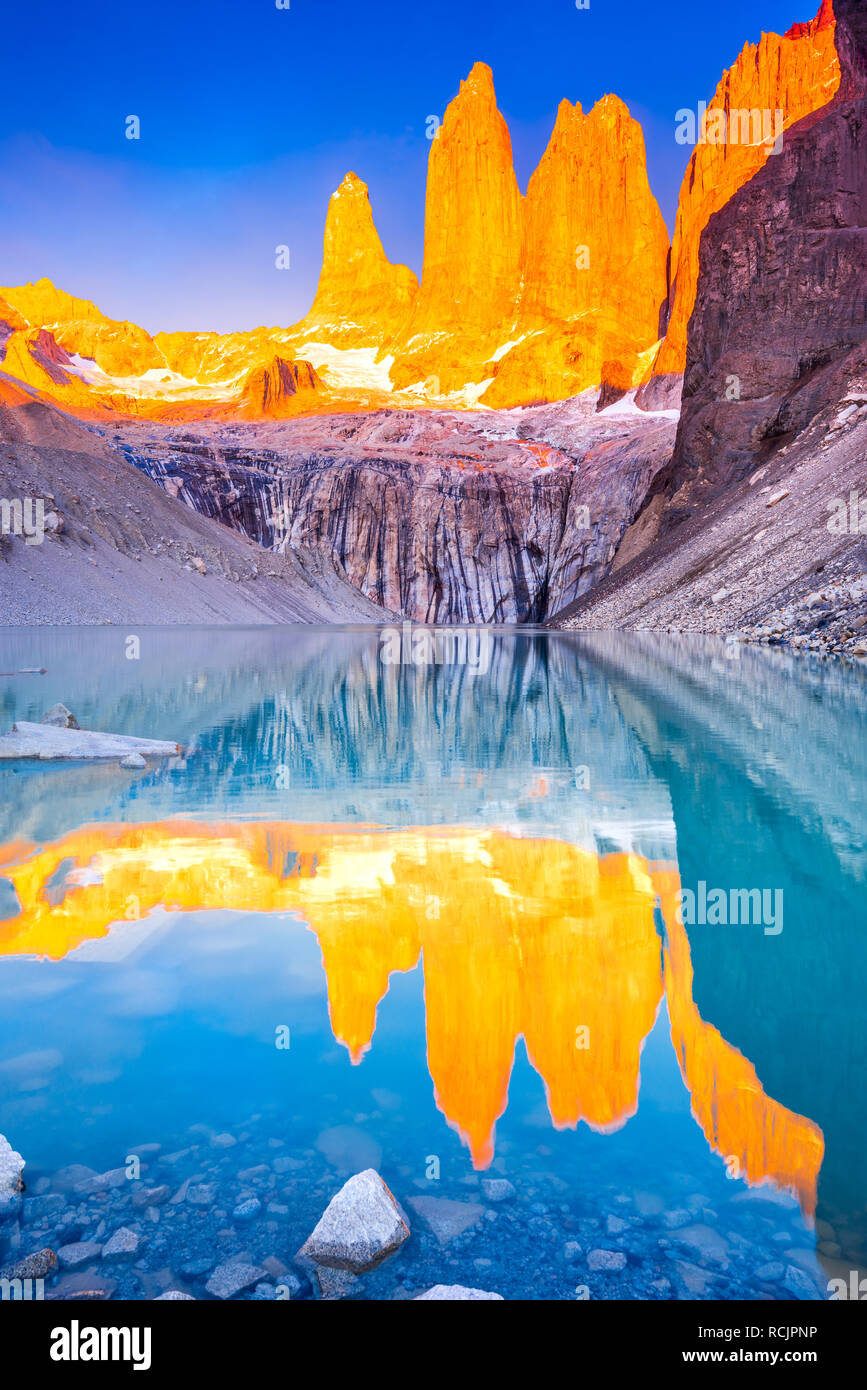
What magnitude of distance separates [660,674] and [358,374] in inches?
5978

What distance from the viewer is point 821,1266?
2781mm

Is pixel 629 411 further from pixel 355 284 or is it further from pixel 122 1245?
pixel 122 1245

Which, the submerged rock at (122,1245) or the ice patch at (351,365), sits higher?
the ice patch at (351,365)

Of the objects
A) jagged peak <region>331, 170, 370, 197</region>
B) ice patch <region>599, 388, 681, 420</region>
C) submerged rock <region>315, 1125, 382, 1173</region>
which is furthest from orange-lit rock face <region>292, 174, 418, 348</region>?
submerged rock <region>315, 1125, 382, 1173</region>

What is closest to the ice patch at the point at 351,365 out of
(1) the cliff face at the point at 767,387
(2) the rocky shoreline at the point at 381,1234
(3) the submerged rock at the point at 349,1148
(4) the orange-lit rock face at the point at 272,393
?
(4) the orange-lit rock face at the point at 272,393

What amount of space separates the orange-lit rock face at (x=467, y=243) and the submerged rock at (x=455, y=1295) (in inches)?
6060

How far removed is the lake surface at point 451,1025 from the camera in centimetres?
291

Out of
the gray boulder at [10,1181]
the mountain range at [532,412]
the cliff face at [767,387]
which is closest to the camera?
the gray boulder at [10,1181]

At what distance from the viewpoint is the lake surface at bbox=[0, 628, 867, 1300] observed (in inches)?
115

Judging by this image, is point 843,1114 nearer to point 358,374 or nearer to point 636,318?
point 636,318

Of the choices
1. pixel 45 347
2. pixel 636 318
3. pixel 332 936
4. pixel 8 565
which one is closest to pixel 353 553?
pixel 8 565

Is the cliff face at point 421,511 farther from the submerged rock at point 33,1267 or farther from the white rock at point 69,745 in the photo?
the submerged rock at point 33,1267

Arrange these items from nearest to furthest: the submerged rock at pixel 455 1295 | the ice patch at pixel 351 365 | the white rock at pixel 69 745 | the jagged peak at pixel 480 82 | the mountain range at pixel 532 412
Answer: the submerged rock at pixel 455 1295, the white rock at pixel 69 745, the mountain range at pixel 532 412, the ice patch at pixel 351 365, the jagged peak at pixel 480 82

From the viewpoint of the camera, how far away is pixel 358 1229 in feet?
9.29
